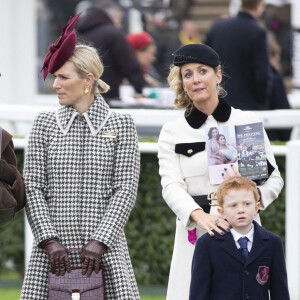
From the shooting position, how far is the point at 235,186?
493 centimetres

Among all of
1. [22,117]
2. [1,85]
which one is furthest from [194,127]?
[1,85]

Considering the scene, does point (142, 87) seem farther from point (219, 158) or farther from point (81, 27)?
point (219, 158)

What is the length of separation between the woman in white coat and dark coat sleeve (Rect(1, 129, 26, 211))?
2.22 ft

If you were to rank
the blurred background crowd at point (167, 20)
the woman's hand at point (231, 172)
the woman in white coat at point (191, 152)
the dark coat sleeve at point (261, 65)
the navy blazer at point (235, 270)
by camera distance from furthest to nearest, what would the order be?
the blurred background crowd at point (167, 20), the dark coat sleeve at point (261, 65), the woman in white coat at point (191, 152), the woman's hand at point (231, 172), the navy blazer at point (235, 270)

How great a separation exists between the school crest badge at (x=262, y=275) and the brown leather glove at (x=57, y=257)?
2.94ft

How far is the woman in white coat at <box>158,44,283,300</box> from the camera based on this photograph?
17.1 ft

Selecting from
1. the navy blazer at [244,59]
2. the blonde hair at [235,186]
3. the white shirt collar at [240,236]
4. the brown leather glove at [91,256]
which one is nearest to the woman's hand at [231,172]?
the blonde hair at [235,186]

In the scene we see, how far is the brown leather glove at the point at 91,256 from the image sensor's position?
5.14 metres

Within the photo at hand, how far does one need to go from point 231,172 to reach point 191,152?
0.25 m

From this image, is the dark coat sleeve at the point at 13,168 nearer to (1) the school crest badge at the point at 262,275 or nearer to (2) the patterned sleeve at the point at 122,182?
(2) the patterned sleeve at the point at 122,182

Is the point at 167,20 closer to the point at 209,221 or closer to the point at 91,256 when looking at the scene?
the point at 91,256

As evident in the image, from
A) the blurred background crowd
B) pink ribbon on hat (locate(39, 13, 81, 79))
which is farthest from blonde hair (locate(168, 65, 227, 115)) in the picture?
the blurred background crowd

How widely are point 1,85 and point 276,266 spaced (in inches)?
340

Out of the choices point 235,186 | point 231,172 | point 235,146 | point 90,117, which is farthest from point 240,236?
point 90,117
